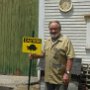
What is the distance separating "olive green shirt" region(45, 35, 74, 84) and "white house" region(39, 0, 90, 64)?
5.90m

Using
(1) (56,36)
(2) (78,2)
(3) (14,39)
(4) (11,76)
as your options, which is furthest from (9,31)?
(1) (56,36)

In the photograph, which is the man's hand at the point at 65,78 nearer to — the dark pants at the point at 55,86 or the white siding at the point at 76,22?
the dark pants at the point at 55,86

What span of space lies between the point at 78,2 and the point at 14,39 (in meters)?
2.42

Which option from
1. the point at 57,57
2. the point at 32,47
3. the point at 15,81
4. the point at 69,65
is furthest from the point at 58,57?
the point at 15,81

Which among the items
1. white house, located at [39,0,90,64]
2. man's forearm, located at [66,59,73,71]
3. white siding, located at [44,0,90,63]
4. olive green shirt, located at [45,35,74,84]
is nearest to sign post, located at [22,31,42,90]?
olive green shirt, located at [45,35,74,84]

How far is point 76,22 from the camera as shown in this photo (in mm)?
12797

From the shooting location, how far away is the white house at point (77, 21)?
499 inches

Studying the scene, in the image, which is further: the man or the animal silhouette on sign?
the animal silhouette on sign

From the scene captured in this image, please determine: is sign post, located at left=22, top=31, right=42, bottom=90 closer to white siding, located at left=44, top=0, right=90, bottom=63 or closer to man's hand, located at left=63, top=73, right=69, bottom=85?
man's hand, located at left=63, top=73, right=69, bottom=85

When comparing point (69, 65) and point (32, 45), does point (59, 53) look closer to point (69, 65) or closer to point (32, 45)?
point (69, 65)

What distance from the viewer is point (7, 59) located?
548 inches

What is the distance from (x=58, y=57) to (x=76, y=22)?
6.19 m

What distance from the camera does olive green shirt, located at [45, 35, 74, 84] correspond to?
6695 millimetres

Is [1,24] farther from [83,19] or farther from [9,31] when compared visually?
[83,19]
